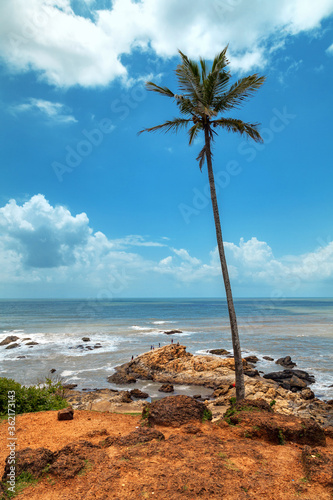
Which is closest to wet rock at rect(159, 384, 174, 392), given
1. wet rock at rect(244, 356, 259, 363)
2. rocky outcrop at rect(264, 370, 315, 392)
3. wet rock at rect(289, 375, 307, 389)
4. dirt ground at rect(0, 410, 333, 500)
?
rocky outcrop at rect(264, 370, 315, 392)

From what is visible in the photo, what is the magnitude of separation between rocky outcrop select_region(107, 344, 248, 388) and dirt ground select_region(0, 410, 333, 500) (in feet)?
53.0

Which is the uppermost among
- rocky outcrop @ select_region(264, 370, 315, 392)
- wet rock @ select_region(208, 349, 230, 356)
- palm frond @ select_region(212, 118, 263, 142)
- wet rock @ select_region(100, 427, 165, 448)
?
palm frond @ select_region(212, 118, 263, 142)

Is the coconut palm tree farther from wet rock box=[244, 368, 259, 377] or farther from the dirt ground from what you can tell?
wet rock box=[244, 368, 259, 377]

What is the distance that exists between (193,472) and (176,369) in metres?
20.1

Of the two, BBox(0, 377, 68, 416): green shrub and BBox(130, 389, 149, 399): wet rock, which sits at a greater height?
BBox(0, 377, 68, 416): green shrub

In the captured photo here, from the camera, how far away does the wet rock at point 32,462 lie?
5.28 metres

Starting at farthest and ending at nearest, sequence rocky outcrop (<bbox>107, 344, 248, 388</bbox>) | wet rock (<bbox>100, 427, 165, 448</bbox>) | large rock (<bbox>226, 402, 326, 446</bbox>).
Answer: rocky outcrop (<bbox>107, 344, 248, 388</bbox>)
large rock (<bbox>226, 402, 326, 446</bbox>)
wet rock (<bbox>100, 427, 165, 448</bbox>)

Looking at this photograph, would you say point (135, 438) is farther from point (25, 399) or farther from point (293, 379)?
point (293, 379)

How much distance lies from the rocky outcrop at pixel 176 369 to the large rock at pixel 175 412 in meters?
14.7

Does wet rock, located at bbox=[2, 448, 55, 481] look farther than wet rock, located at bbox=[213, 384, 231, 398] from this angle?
No

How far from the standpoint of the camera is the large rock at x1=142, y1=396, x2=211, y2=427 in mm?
7508

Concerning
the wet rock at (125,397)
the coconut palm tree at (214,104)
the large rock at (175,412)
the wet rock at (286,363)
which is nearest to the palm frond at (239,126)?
the coconut palm tree at (214,104)

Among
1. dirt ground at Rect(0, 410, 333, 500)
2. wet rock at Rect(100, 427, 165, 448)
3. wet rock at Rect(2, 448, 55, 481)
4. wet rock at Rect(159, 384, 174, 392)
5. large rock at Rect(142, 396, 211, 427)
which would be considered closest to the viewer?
dirt ground at Rect(0, 410, 333, 500)

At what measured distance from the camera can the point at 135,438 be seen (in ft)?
21.4
